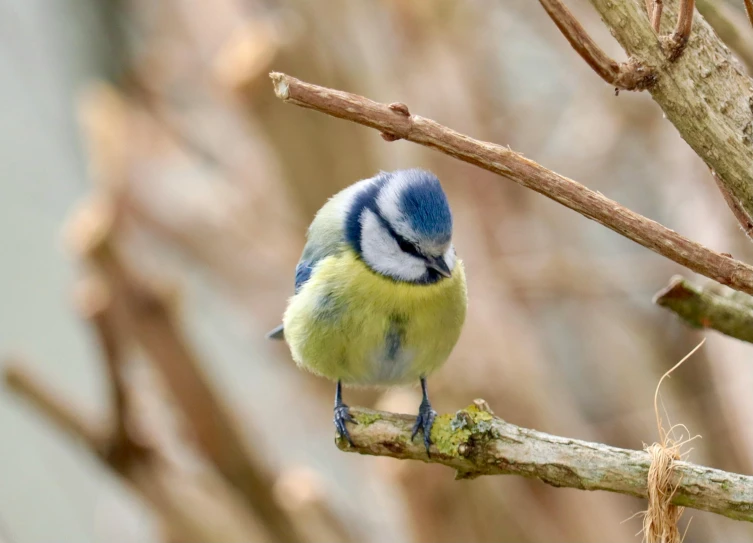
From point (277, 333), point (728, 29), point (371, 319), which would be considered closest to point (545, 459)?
point (371, 319)

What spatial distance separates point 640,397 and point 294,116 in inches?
53.8

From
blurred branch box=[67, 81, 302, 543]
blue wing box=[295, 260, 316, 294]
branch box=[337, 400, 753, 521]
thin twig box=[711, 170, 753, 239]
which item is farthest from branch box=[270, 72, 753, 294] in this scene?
blurred branch box=[67, 81, 302, 543]

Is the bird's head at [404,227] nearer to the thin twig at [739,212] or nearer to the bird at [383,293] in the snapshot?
the bird at [383,293]

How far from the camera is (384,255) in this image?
121cm

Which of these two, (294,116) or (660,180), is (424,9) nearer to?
(294,116)

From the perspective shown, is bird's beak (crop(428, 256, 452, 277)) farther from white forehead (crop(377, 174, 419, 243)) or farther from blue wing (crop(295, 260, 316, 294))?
blue wing (crop(295, 260, 316, 294))

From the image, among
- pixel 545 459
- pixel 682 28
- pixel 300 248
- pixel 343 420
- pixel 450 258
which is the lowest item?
pixel 545 459

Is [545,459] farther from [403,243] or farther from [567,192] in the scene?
[403,243]

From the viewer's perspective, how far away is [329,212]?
133cm

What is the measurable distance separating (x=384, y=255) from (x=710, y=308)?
1.50ft

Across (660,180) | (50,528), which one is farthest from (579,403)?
(50,528)

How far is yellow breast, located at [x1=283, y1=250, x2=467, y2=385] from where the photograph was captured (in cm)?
119

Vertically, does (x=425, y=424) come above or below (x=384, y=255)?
below

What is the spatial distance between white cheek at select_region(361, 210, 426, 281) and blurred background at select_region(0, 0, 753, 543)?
58 centimetres
